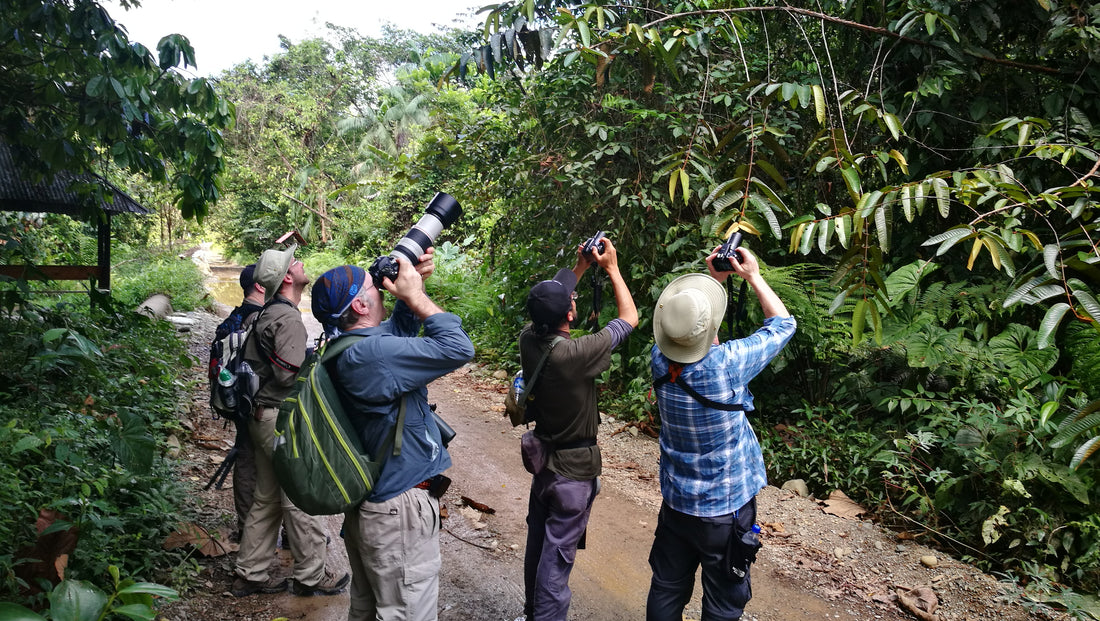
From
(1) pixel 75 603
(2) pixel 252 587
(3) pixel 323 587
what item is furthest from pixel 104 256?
(1) pixel 75 603

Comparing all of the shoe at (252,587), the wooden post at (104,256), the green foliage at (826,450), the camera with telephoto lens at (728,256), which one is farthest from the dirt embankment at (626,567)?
the wooden post at (104,256)

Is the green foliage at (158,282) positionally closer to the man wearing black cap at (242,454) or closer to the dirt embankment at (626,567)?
the man wearing black cap at (242,454)

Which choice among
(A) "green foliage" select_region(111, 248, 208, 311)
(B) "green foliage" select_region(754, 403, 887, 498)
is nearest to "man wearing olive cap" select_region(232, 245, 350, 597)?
(B) "green foliage" select_region(754, 403, 887, 498)

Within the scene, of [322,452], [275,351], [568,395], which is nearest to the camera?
[322,452]

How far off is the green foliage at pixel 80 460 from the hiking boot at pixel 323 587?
0.78 metres

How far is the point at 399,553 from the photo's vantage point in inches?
104

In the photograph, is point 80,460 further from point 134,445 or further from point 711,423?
point 711,423

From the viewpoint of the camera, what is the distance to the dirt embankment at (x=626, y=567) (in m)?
3.93

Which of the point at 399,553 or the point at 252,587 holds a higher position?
the point at 399,553

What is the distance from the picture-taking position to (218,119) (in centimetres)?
525

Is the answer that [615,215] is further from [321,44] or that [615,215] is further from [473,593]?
[321,44]

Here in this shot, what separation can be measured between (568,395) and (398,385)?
0.95 meters

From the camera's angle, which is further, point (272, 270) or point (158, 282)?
point (158, 282)

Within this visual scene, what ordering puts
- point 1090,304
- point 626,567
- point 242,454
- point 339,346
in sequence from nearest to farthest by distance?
point 1090,304 → point 339,346 → point 242,454 → point 626,567
